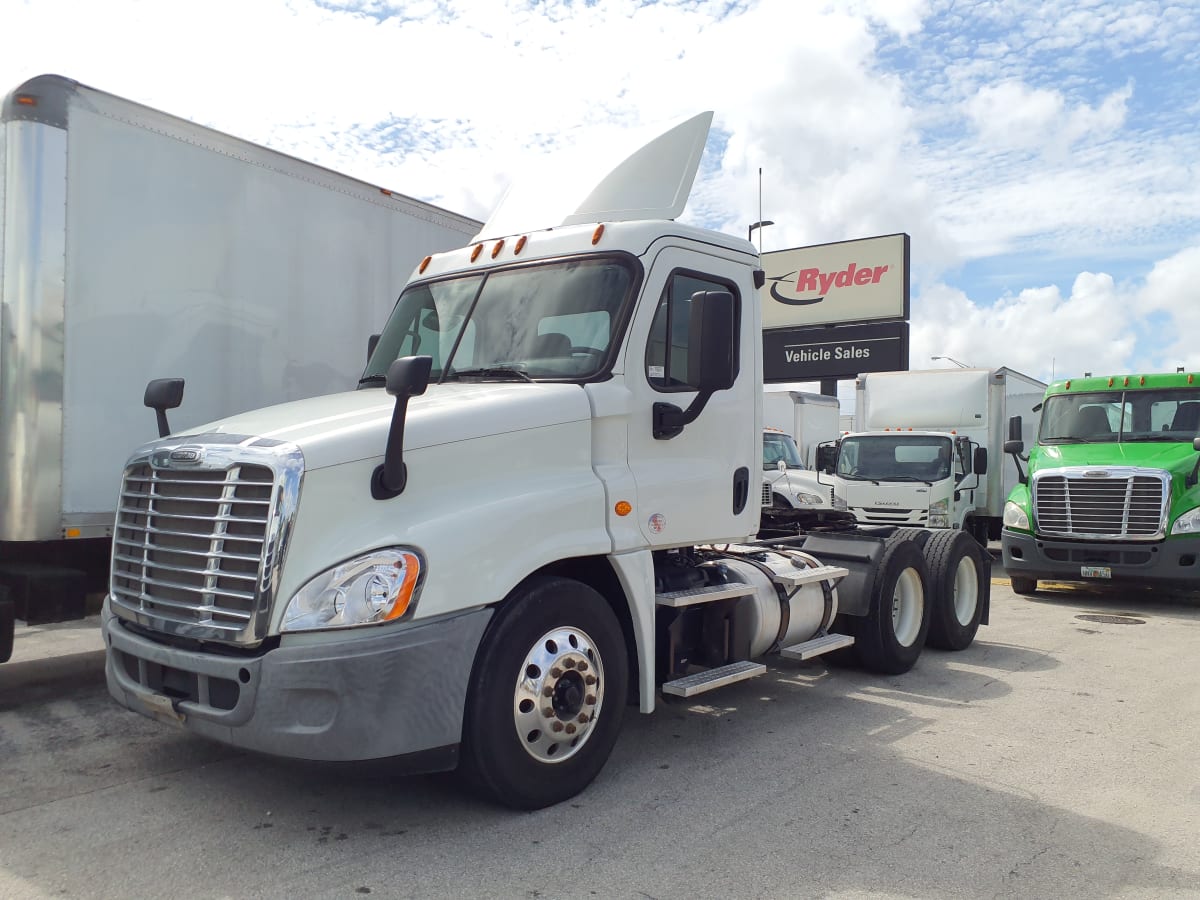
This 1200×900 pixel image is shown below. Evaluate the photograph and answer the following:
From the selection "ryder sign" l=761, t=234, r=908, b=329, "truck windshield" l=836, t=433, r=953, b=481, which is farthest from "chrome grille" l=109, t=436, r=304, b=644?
"ryder sign" l=761, t=234, r=908, b=329

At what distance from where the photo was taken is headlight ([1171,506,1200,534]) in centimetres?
1071

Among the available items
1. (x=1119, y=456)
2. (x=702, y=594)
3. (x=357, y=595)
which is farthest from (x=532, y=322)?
(x=1119, y=456)

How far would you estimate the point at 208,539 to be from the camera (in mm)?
4055

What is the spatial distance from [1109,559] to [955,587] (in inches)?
155

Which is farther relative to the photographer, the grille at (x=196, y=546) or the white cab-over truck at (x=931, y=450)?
the white cab-over truck at (x=931, y=450)

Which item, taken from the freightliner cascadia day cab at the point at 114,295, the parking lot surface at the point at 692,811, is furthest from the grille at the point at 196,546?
the freightliner cascadia day cab at the point at 114,295

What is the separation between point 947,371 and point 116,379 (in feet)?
45.4

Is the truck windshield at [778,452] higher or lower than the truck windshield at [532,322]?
lower

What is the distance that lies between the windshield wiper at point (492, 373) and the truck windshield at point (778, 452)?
10.8 m

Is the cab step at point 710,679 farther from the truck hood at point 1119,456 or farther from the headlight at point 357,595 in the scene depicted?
the truck hood at point 1119,456

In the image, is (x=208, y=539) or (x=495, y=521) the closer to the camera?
(x=208, y=539)

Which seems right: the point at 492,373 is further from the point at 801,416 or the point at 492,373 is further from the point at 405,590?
the point at 801,416

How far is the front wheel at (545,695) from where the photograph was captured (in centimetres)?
416

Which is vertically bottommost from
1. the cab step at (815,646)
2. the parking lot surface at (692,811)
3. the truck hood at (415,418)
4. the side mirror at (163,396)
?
the parking lot surface at (692,811)
